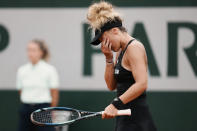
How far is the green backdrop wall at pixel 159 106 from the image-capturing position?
18.8ft

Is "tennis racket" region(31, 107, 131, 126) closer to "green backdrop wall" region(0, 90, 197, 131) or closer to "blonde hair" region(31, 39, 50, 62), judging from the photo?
"blonde hair" region(31, 39, 50, 62)

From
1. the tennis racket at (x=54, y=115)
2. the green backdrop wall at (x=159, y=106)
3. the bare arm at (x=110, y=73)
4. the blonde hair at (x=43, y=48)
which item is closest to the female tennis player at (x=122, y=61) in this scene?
the bare arm at (x=110, y=73)

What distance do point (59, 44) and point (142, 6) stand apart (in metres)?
1.10

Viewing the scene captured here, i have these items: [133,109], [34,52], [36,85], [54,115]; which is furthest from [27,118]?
[133,109]

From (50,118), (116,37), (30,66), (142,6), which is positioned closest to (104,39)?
(116,37)

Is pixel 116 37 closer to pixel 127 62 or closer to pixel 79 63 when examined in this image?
pixel 127 62

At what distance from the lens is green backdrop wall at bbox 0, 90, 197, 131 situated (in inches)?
226

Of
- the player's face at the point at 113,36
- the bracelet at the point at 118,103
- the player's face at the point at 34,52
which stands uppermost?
the player's face at the point at 113,36

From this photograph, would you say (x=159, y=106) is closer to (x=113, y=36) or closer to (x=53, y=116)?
(x=53, y=116)

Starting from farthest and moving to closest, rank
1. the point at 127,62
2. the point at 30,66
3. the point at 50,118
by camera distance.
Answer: the point at 30,66
the point at 50,118
the point at 127,62

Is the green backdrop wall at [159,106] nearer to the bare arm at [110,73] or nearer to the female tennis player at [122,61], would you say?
the bare arm at [110,73]

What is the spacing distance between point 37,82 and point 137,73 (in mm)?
2226

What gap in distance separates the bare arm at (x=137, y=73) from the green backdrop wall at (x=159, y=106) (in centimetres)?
258

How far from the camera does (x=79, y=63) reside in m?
5.86
